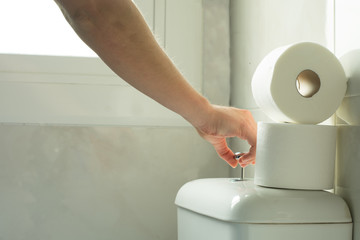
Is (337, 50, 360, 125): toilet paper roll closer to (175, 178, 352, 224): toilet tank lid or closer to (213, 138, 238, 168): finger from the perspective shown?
(175, 178, 352, 224): toilet tank lid

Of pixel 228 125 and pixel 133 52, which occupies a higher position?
pixel 133 52

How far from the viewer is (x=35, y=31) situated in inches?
60.3

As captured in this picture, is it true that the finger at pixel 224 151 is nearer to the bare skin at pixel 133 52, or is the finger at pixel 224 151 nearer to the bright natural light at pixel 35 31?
the bare skin at pixel 133 52

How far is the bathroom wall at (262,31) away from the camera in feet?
3.27

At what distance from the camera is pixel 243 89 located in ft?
4.83

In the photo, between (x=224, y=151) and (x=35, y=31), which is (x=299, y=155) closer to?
(x=224, y=151)

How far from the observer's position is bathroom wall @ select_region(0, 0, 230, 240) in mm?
1467

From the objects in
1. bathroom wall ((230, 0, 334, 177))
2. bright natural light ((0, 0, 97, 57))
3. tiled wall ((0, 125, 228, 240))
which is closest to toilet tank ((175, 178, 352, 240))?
bathroom wall ((230, 0, 334, 177))

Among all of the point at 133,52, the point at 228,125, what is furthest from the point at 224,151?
the point at 133,52

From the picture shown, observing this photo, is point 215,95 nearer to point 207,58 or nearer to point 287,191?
point 207,58

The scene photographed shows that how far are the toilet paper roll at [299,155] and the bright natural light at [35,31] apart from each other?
839 millimetres

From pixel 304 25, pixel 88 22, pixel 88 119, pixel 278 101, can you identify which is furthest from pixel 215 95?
pixel 88 22

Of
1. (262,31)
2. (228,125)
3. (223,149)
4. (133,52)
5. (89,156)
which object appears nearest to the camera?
(133,52)

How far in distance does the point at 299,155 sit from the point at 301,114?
7 centimetres
